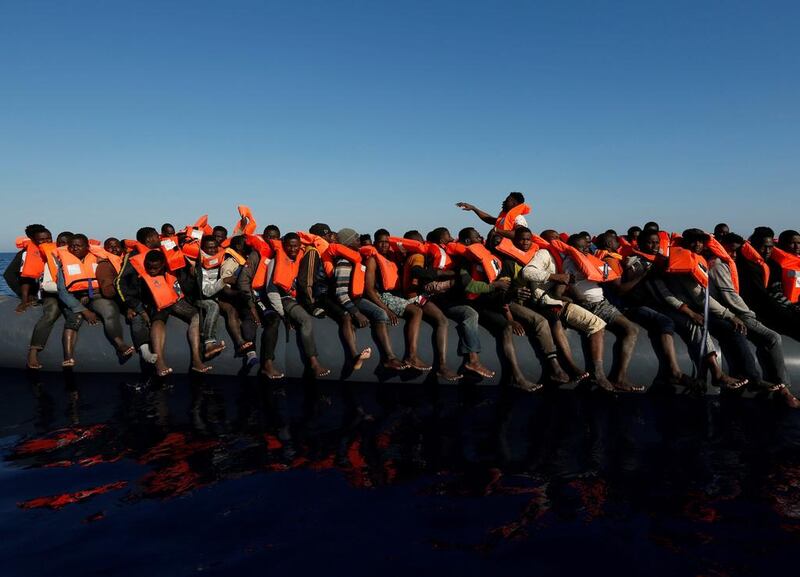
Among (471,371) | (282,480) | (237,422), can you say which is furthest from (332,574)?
(471,371)

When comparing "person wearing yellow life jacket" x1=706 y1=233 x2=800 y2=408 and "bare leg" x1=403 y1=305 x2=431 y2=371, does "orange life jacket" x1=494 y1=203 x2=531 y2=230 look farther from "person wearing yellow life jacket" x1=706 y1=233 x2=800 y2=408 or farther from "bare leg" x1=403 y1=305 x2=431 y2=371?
"person wearing yellow life jacket" x1=706 y1=233 x2=800 y2=408

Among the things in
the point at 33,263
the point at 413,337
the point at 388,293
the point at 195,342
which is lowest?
the point at 413,337

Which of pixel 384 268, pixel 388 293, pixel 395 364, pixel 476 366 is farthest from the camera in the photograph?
pixel 388 293

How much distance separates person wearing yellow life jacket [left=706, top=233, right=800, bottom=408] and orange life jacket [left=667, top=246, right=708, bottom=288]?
0.52 ft

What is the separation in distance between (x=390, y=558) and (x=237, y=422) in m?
2.85

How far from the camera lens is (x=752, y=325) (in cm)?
596

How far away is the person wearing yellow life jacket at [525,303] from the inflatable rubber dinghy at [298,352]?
0.14 metres

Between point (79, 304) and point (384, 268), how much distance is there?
14.7 feet

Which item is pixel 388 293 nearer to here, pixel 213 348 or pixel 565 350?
pixel 565 350

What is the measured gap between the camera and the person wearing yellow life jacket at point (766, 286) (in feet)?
20.3

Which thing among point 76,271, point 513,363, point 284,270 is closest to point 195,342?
point 284,270

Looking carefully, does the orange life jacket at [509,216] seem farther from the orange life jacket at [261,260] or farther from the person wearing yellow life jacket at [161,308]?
the person wearing yellow life jacket at [161,308]

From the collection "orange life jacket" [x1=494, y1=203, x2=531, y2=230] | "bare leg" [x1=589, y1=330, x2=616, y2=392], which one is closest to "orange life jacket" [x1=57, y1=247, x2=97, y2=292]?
"orange life jacket" [x1=494, y1=203, x2=531, y2=230]

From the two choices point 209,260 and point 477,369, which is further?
point 209,260
